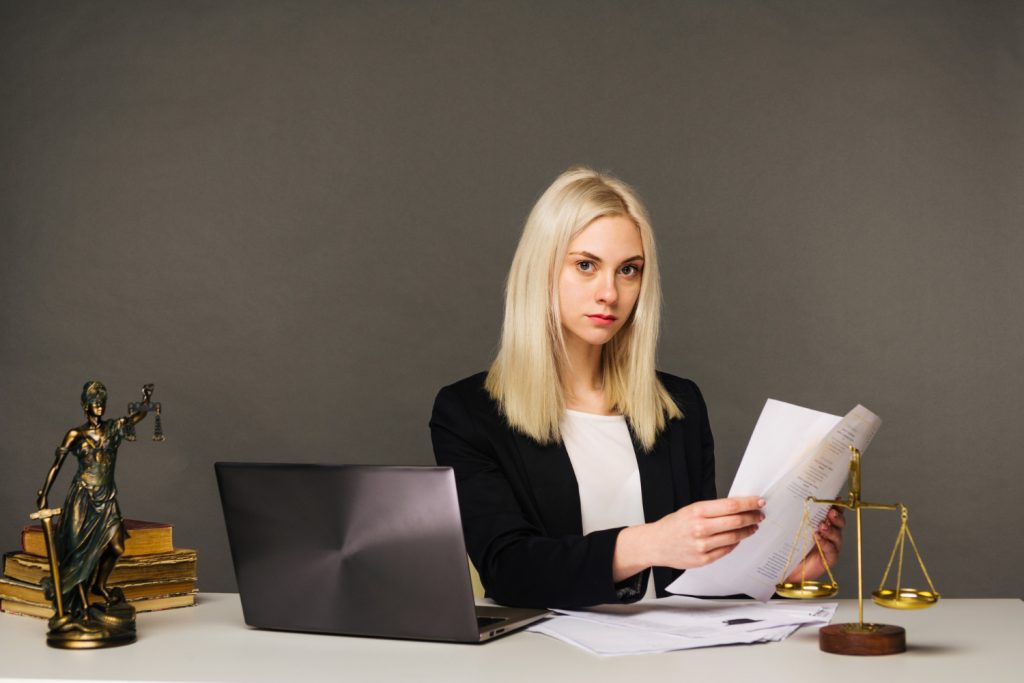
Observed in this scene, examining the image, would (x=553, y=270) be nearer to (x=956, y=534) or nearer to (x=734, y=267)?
(x=734, y=267)

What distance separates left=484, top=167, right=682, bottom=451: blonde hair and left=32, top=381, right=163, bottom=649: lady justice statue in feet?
3.19

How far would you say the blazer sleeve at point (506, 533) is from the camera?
207 centimetres

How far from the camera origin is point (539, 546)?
2152 mm

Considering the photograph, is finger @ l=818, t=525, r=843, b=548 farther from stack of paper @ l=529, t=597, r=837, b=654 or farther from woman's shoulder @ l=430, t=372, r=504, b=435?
woman's shoulder @ l=430, t=372, r=504, b=435

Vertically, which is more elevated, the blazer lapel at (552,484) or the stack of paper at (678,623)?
the blazer lapel at (552,484)

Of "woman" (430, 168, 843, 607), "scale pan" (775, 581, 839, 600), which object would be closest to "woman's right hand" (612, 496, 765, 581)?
"scale pan" (775, 581, 839, 600)

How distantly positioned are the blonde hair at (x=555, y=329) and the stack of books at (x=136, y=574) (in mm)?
797

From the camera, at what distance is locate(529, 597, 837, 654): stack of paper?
1776mm

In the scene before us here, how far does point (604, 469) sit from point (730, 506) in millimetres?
861

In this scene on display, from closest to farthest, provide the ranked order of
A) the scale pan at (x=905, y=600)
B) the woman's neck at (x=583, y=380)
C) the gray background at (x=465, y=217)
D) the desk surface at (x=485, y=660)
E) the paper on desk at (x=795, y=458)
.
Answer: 1. the desk surface at (x=485, y=660)
2. the scale pan at (x=905, y=600)
3. the paper on desk at (x=795, y=458)
4. the woman's neck at (x=583, y=380)
5. the gray background at (x=465, y=217)

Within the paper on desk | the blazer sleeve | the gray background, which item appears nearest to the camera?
the paper on desk

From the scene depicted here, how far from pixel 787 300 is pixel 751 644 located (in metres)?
2.65

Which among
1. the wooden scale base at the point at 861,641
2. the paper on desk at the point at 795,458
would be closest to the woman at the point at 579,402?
the paper on desk at the point at 795,458

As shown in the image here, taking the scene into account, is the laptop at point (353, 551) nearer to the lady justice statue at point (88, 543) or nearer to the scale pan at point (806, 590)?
the lady justice statue at point (88, 543)
